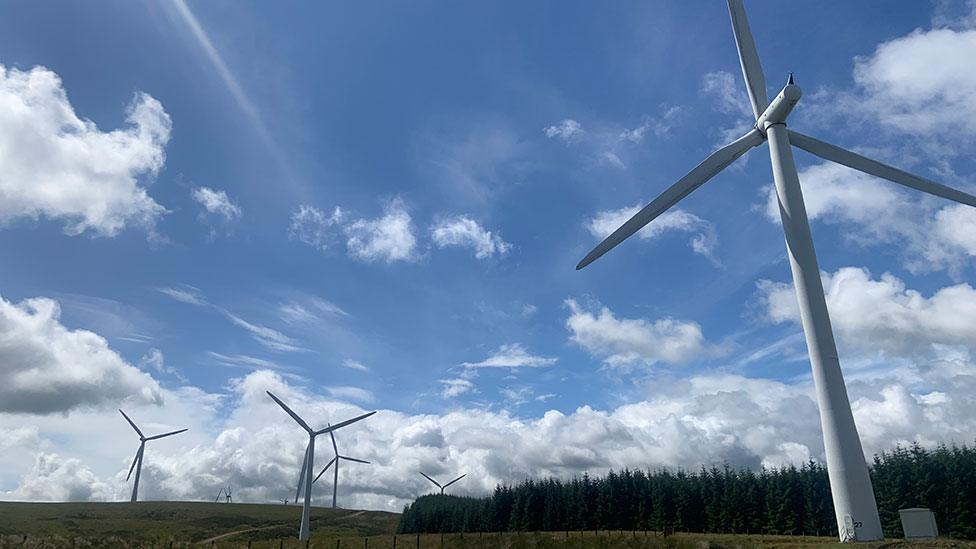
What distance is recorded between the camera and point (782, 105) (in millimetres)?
45875

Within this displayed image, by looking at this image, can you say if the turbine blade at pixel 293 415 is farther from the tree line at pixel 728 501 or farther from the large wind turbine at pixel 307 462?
the tree line at pixel 728 501

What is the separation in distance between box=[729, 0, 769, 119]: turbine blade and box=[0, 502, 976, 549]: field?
3192 cm

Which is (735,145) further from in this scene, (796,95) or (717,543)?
(717,543)

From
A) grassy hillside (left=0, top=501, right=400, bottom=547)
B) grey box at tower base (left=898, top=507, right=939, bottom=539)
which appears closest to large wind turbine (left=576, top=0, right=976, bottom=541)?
grey box at tower base (left=898, top=507, right=939, bottom=539)

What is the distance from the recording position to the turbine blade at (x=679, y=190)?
156 feet

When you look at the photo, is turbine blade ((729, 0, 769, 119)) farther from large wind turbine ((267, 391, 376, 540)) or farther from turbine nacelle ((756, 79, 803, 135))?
large wind turbine ((267, 391, 376, 540))

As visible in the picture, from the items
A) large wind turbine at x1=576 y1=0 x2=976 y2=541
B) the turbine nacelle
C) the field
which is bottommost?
the field

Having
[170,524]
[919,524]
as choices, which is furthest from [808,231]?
[170,524]

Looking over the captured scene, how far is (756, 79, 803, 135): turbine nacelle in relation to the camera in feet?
149

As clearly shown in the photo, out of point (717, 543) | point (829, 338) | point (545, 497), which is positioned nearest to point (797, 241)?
point (829, 338)

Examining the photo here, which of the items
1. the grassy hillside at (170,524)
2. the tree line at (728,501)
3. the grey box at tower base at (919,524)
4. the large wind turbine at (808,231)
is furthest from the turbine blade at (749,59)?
the grassy hillside at (170,524)

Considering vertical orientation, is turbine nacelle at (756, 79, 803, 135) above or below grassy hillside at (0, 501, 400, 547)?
above

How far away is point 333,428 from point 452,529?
76.8m

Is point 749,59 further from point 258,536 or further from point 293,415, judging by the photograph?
point 258,536
